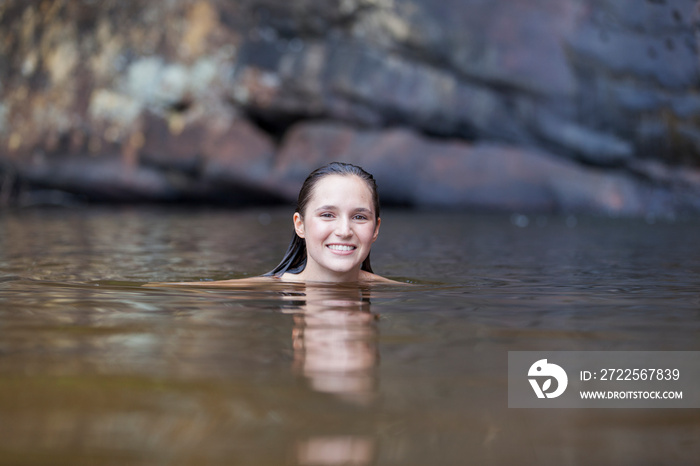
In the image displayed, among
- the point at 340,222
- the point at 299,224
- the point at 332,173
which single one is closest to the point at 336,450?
the point at 340,222

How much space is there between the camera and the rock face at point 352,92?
14023 millimetres

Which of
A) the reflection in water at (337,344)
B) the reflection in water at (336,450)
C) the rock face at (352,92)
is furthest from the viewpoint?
the rock face at (352,92)

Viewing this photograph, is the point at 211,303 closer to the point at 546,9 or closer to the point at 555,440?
the point at 555,440

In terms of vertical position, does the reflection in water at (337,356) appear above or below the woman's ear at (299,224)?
A: below

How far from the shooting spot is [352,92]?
14.0m

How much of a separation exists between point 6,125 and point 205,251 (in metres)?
10.0

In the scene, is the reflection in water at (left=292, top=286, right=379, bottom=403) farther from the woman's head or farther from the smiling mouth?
the woman's head

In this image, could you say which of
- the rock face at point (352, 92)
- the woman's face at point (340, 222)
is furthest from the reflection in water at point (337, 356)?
the rock face at point (352, 92)

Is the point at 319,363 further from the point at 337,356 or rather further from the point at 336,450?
the point at 336,450

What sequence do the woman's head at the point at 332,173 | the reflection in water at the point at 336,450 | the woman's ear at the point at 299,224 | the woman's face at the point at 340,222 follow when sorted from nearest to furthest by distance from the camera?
1. the reflection in water at the point at 336,450
2. the woman's face at the point at 340,222
3. the woman's head at the point at 332,173
4. the woman's ear at the point at 299,224

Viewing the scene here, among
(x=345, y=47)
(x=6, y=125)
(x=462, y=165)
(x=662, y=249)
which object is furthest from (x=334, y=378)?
(x=6, y=125)

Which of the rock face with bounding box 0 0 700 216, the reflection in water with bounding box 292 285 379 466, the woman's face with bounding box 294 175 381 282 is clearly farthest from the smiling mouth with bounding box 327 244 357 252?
the rock face with bounding box 0 0 700 216

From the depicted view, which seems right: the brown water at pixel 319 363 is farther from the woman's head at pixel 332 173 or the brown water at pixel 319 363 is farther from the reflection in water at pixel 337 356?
the woman's head at pixel 332 173

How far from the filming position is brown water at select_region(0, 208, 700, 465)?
1.42 metres
